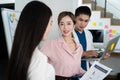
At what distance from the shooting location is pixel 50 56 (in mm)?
1894

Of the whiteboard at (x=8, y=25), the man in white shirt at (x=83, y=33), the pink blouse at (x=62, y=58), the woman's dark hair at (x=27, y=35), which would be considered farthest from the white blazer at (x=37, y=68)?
the man in white shirt at (x=83, y=33)

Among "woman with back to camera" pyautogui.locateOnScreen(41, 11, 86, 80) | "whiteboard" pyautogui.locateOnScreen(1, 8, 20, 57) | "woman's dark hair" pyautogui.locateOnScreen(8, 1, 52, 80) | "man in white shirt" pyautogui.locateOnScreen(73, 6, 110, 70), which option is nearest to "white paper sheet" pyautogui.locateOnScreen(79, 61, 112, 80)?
"woman with back to camera" pyautogui.locateOnScreen(41, 11, 86, 80)

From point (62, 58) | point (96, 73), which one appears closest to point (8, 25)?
point (62, 58)

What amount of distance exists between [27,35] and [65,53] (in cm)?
71

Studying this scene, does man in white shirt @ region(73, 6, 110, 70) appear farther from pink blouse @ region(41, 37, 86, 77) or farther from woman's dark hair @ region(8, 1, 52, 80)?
woman's dark hair @ region(8, 1, 52, 80)

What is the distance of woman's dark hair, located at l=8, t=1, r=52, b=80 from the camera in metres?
1.25


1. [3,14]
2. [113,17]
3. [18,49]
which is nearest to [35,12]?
[18,49]

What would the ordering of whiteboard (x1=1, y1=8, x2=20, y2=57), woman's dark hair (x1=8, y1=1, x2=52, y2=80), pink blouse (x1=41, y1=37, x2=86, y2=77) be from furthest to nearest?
pink blouse (x1=41, y1=37, x2=86, y2=77) < whiteboard (x1=1, y1=8, x2=20, y2=57) < woman's dark hair (x1=8, y1=1, x2=52, y2=80)

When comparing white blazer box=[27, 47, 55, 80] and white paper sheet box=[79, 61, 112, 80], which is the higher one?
white blazer box=[27, 47, 55, 80]

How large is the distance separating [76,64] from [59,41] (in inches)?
8.9

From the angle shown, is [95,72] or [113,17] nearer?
[95,72]

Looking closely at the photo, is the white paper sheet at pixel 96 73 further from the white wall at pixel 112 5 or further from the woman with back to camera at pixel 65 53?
the white wall at pixel 112 5

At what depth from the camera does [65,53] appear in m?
1.91

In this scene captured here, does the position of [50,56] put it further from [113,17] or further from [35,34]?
[113,17]
